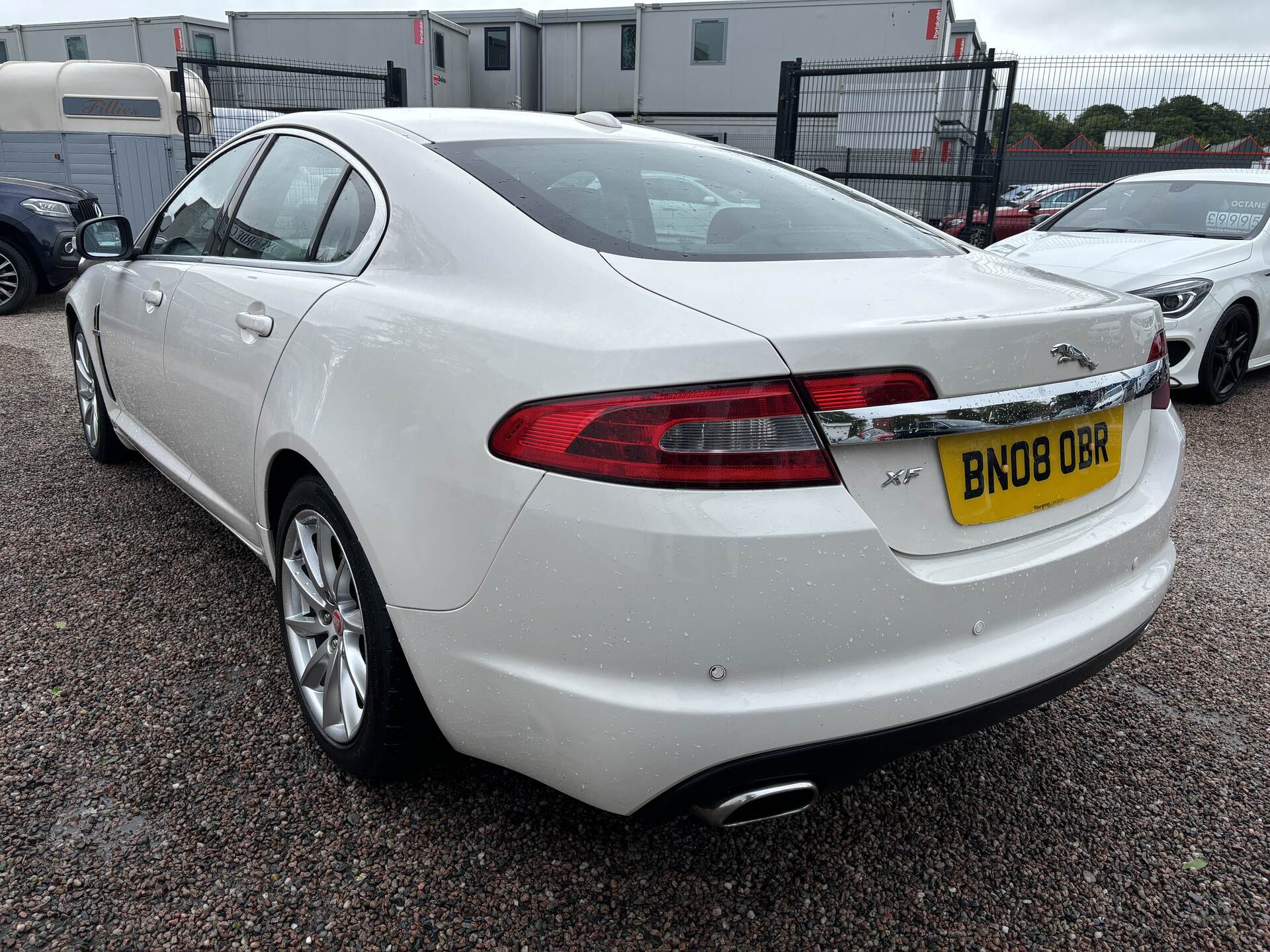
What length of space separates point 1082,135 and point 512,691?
57.8ft

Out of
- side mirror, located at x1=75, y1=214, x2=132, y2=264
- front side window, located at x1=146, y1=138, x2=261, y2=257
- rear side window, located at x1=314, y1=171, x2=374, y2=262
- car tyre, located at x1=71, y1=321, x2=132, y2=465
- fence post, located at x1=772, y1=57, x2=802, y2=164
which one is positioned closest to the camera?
rear side window, located at x1=314, y1=171, x2=374, y2=262

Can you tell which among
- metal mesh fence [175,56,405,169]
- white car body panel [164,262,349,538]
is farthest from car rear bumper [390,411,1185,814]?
metal mesh fence [175,56,405,169]

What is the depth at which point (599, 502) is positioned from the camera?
1.36 metres

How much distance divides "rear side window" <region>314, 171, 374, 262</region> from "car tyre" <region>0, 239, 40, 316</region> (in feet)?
27.5

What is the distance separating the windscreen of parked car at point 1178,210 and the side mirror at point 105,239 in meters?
6.14

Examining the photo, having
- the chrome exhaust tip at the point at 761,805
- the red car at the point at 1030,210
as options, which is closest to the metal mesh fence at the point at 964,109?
the red car at the point at 1030,210

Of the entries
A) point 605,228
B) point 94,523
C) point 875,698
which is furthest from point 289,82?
point 875,698

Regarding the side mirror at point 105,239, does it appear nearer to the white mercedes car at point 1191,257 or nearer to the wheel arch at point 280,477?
the wheel arch at point 280,477

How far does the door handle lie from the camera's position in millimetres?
2096

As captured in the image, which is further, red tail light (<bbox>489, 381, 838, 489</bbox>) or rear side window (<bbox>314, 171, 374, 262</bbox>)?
rear side window (<bbox>314, 171, 374, 262</bbox>)

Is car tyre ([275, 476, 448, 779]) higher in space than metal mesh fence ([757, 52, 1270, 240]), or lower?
lower

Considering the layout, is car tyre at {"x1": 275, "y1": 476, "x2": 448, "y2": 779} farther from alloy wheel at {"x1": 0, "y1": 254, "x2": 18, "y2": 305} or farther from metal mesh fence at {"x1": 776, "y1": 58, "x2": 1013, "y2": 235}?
alloy wheel at {"x1": 0, "y1": 254, "x2": 18, "y2": 305}

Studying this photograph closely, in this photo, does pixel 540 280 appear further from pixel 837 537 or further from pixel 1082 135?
pixel 1082 135

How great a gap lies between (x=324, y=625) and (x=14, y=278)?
28.7 feet
